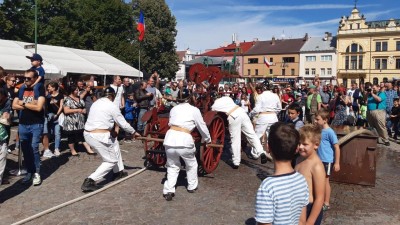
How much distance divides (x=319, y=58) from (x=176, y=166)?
7625cm

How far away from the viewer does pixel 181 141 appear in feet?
18.9

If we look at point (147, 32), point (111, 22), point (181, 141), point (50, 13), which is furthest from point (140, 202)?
point (147, 32)

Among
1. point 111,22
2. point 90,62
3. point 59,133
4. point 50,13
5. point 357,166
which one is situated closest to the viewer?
point 357,166

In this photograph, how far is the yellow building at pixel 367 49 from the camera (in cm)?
6852

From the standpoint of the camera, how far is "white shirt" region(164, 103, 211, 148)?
19.0ft

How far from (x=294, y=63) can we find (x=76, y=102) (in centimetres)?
7642

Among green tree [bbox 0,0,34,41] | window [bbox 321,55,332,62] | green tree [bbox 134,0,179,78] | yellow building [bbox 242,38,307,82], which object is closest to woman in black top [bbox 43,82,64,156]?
green tree [bbox 0,0,34,41]

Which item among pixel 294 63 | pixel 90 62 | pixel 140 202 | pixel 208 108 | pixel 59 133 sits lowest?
pixel 140 202

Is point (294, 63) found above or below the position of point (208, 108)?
above

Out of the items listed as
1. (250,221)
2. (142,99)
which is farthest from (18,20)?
(250,221)

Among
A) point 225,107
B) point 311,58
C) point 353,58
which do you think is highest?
point 311,58

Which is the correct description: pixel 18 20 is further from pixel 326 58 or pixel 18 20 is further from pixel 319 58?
pixel 326 58

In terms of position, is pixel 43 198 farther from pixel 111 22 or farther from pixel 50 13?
pixel 50 13

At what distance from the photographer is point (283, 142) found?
2475 mm
